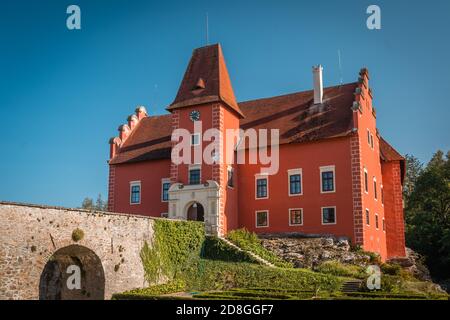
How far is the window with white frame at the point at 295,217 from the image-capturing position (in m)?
30.1

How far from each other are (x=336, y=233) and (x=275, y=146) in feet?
21.2

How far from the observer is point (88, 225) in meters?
20.8

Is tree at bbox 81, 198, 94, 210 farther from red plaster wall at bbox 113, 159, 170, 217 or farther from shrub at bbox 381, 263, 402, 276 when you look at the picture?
shrub at bbox 381, 263, 402, 276

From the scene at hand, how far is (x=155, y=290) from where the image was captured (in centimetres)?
2314

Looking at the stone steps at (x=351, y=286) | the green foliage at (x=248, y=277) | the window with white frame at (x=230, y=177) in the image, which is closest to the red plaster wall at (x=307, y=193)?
the window with white frame at (x=230, y=177)

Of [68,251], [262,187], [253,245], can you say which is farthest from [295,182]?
[68,251]

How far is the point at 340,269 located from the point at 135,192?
16.1 m

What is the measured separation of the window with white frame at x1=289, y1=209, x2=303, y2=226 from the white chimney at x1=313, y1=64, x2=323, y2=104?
24.2 feet

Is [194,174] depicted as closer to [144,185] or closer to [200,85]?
[144,185]

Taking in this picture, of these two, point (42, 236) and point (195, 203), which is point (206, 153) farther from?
point (42, 236)

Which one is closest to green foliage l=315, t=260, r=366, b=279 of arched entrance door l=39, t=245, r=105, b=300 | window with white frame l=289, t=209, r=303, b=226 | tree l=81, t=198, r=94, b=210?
window with white frame l=289, t=209, r=303, b=226

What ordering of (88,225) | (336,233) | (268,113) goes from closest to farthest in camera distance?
(88,225), (336,233), (268,113)

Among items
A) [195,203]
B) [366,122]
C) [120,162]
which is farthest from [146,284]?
[366,122]

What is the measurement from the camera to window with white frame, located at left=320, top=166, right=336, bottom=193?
29.5 meters
